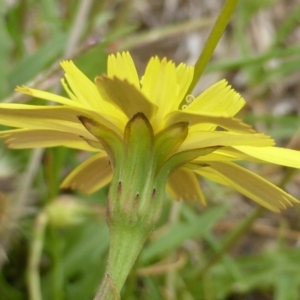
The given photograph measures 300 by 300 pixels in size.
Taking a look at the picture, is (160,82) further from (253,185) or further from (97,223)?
(97,223)

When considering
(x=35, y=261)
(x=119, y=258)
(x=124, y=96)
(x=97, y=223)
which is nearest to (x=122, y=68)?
(x=124, y=96)

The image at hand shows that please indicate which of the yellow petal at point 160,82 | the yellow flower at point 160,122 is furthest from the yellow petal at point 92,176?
the yellow petal at point 160,82

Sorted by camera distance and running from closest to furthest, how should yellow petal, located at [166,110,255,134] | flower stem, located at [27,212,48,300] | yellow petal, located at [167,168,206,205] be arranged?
1. yellow petal, located at [166,110,255,134]
2. yellow petal, located at [167,168,206,205]
3. flower stem, located at [27,212,48,300]

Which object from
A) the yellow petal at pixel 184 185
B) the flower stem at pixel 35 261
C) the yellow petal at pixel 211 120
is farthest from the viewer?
the flower stem at pixel 35 261

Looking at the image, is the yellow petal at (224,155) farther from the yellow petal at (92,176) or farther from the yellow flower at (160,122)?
the yellow petal at (92,176)

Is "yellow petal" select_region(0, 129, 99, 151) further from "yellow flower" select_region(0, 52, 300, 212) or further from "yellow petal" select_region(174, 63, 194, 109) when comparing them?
"yellow petal" select_region(174, 63, 194, 109)

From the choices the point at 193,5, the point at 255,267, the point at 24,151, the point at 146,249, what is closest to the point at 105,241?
the point at 146,249

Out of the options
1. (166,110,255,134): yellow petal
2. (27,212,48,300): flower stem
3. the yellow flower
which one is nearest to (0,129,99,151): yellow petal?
the yellow flower
